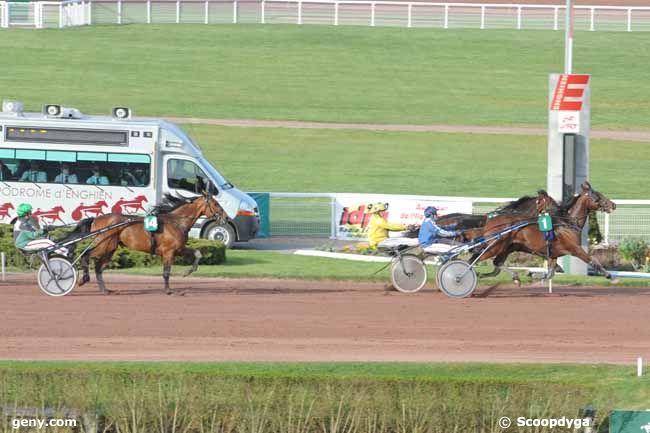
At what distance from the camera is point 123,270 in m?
21.3

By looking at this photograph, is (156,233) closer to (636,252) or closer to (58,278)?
(58,278)

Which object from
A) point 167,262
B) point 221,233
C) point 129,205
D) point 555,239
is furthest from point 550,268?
point 129,205

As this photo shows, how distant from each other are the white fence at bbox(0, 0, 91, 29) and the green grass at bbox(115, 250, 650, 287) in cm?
3293

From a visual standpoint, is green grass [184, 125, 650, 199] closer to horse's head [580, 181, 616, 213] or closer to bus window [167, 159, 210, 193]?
bus window [167, 159, 210, 193]

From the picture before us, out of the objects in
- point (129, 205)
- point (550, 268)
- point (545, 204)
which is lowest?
point (550, 268)

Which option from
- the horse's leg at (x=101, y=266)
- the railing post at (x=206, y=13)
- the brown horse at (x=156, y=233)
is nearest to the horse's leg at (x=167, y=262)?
the brown horse at (x=156, y=233)

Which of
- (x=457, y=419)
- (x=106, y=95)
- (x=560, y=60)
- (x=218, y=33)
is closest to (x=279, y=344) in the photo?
(x=457, y=419)

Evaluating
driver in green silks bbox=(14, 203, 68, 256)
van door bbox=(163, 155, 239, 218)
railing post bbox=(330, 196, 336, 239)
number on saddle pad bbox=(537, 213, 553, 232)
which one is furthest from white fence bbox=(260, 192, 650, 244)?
driver in green silks bbox=(14, 203, 68, 256)

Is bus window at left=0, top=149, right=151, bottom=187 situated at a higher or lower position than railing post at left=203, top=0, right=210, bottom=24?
lower

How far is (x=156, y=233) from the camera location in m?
18.2

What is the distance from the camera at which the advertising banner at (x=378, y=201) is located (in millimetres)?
25844

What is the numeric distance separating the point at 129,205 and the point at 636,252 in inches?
344

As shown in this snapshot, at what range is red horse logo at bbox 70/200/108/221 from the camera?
24.1 meters

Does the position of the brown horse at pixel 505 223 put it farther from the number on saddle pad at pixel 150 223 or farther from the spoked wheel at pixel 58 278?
the spoked wheel at pixel 58 278
